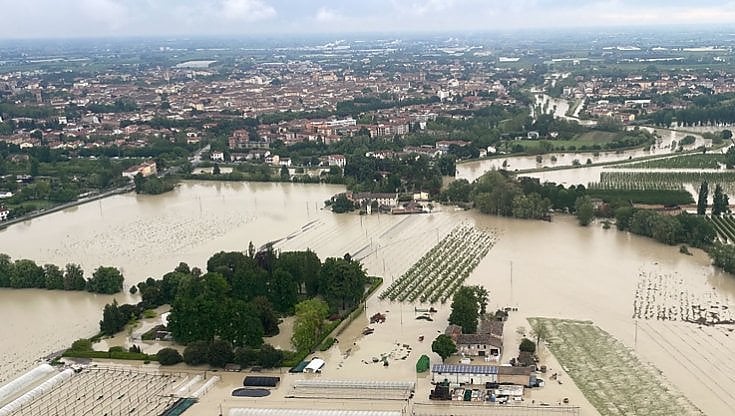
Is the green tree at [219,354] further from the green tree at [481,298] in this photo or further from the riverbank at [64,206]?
the riverbank at [64,206]

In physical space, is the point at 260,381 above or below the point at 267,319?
below

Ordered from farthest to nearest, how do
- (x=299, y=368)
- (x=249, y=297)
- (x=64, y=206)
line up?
(x=64, y=206) < (x=249, y=297) < (x=299, y=368)

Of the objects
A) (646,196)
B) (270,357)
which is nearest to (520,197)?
(646,196)

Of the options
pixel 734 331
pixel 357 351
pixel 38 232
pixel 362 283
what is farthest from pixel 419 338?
pixel 38 232

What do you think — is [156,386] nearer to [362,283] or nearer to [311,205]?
[362,283]

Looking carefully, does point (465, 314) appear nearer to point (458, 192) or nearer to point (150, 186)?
point (458, 192)
